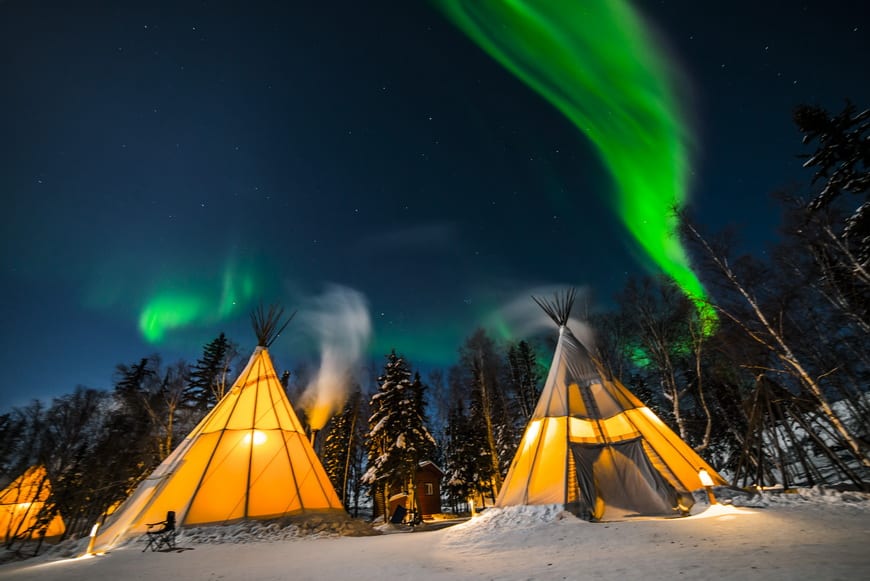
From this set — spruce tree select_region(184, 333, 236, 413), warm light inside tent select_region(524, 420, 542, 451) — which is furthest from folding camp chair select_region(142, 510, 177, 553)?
spruce tree select_region(184, 333, 236, 413)

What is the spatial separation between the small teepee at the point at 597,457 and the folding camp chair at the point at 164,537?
725cm

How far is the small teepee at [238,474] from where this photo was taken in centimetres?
902

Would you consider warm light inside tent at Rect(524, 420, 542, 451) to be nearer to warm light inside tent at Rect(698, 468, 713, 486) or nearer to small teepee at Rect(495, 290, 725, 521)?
small teepee at Rect(495, 290, 725, 521)

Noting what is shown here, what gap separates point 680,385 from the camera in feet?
74.0

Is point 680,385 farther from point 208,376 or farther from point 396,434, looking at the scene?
point 208,376

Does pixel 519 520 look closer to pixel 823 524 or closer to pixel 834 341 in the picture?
pixel 823 524

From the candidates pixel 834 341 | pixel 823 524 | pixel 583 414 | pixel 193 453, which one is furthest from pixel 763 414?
pixel 193 453

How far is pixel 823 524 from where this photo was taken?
217 inches

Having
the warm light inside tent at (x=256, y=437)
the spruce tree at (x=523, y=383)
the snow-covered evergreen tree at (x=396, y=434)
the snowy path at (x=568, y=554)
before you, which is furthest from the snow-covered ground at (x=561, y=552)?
the spruce tree at (x=523, y=383)

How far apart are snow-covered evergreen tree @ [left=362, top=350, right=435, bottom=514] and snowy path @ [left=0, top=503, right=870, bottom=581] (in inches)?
432

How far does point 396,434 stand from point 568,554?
15.3 meters

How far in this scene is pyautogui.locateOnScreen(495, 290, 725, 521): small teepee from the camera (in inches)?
324

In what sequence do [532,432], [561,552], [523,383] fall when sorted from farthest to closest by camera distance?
[523,383] → [532,432] → [561,552]

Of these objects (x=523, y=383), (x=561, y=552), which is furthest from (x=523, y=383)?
(x=561, y=552)
